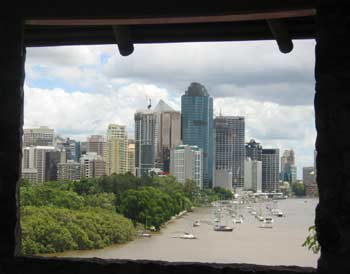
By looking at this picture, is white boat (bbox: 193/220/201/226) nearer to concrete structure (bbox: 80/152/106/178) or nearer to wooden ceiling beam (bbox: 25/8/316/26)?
concrete structure (bbox: 80/152/106/178)

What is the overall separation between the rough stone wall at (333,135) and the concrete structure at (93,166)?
13306mm

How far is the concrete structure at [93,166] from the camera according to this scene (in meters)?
15.0

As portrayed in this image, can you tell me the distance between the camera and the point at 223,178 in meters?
13.5

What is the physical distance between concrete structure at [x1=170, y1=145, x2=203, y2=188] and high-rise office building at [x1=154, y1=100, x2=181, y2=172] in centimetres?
19

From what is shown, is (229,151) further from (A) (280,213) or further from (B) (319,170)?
(B) (319,170)

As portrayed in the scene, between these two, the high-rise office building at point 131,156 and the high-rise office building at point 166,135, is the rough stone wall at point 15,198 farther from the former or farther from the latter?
the high-rise office building at point 131,156

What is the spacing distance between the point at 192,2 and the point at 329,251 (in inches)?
40.9

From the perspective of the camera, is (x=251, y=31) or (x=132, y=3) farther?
(x=251, y=31)

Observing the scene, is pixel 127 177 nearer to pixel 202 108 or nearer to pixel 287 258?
pixel 202 108

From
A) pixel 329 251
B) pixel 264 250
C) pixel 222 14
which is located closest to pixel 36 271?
pixel 329 251

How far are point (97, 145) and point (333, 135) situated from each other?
1502cm

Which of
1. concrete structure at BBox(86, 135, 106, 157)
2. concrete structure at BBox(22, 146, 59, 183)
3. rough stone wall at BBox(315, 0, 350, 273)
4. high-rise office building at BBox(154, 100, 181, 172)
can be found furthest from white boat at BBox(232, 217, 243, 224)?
rough stone wall at BBox(315, 0, 350, 273)

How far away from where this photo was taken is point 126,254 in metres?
12.7

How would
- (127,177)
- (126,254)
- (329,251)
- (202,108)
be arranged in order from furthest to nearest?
(127,177), (126,254), (202,108), (329,251)
